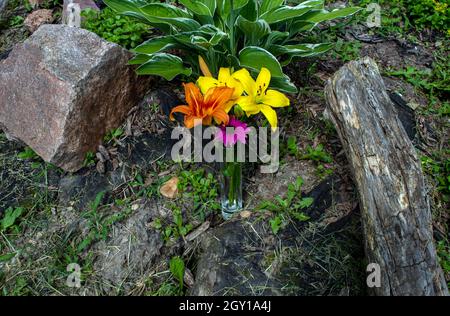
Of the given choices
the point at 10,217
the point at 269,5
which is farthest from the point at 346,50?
the point at 10,217

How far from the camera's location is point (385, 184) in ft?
6.64

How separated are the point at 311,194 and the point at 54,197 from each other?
137cm

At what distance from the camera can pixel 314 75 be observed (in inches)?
116

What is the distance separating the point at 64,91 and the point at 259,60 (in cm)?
102

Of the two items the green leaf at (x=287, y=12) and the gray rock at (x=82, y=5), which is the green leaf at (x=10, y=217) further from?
the green leaf at (x=287, y=12)

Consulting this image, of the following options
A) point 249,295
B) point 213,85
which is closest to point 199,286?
point 249,295

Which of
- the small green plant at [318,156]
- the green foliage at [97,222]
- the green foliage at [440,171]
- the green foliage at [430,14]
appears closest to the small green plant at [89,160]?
the green foliage at [97,222]

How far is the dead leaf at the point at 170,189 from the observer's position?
2.48 meters

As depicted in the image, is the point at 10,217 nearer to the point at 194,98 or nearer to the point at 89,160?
the point at 89,160

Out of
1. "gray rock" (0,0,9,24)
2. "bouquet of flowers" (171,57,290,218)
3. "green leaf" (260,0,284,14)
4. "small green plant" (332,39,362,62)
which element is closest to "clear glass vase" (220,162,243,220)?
"bouquet of flowers" (171,57,290,218)

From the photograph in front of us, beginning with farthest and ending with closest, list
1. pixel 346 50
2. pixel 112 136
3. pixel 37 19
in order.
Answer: pixel 37 19 → pixel 346 50 → pixel 112 136

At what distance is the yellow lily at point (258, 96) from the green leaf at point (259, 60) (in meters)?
0.25
